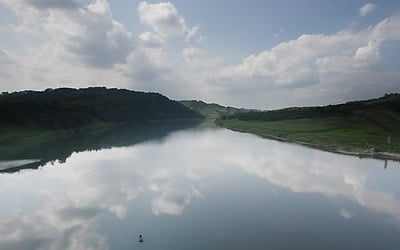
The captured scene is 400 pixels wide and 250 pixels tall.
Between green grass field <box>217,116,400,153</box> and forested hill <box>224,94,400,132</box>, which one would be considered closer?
green grass field <box>217,116,400,153</box>

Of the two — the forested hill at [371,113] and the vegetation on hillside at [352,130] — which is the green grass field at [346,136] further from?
the forested hill at [371,113]

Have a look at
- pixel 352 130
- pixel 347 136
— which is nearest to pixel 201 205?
pixel 347 136

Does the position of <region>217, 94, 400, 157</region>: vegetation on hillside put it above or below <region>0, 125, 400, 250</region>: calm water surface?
above

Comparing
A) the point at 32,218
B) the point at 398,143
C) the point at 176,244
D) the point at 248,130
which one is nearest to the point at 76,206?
the point at 32,218

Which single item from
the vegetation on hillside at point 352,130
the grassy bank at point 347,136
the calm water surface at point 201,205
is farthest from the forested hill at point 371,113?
the calm water surface at point 201,205

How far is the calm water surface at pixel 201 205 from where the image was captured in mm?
22719

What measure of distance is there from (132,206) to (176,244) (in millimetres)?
9631

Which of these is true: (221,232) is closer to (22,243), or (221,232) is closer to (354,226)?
(354,226)

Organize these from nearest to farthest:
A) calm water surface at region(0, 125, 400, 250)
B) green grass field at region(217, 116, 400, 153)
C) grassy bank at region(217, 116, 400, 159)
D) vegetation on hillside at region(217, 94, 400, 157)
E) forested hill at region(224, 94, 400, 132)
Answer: calm water surface at region(0, 125, 400, 250), grassy bank at region(217, 116, 400, 159), green grass field at region(217, 116, 400, 153), vegetation on hillside at region(217, 94, 400, 157), forested hill at region(224, 94, 400, 132)

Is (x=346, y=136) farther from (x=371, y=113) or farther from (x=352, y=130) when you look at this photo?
(x=371, y=113)

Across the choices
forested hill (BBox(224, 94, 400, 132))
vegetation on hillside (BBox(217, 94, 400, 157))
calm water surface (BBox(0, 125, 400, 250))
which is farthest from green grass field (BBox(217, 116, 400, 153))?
calm water surface (BBox(0, 125, 400, 250))

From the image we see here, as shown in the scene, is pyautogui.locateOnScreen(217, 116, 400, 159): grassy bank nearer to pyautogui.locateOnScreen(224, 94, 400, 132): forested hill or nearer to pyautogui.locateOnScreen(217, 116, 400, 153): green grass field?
pyautogui.locateOnScreen(217, 116, 400, 153): green grass field

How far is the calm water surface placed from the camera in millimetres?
22719

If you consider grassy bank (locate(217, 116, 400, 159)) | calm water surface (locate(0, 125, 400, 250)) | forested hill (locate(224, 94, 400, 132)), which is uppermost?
forested hill (locate(224, 94, 400, 132))
